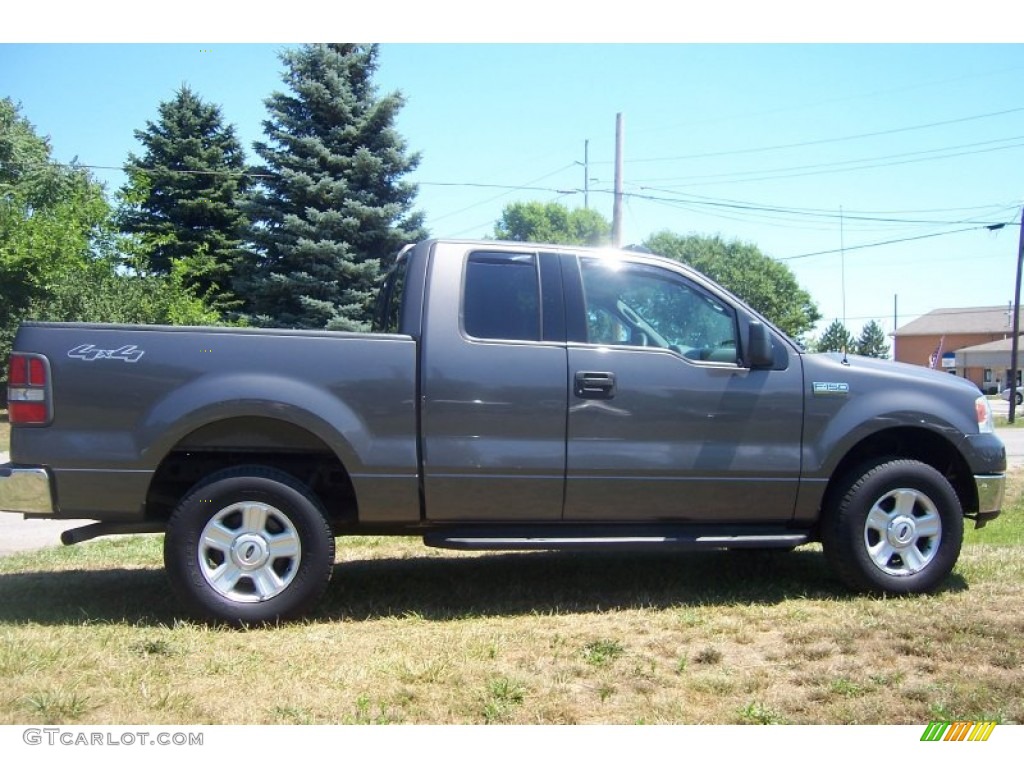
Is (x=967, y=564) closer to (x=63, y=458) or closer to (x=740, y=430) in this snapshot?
(x=740, y=430)

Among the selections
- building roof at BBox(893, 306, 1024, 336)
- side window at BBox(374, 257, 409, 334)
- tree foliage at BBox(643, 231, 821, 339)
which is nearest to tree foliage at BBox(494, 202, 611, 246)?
tree foliage at BBox(643, 231, 821, 339)

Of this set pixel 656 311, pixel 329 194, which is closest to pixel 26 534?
pixel 656 311

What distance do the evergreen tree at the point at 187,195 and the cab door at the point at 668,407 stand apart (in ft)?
83.1

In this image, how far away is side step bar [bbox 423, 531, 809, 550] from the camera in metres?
4.98

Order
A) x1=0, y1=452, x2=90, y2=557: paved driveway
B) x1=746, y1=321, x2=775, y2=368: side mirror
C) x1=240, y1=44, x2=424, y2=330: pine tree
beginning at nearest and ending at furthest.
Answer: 1. x1=746, y1=321, x2=775, y2=368: side mirror
2. x1=0, y1=452, x2=90, y2=557: paved driveway
3. x1=240, y1=44, x2=424, y2=330: pine tree

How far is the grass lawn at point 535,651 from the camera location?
3613 mm

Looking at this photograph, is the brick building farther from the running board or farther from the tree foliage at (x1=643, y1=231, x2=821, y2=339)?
the running board

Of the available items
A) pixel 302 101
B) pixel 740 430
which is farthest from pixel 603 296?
pixel 302 101

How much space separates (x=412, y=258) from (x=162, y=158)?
2760 cm

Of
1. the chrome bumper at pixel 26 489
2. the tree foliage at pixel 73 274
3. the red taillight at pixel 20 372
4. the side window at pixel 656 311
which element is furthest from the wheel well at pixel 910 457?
the tree foliage at pixel 73 274

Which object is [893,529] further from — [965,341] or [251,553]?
[965,341]

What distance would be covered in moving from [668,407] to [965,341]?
9497 centimetres

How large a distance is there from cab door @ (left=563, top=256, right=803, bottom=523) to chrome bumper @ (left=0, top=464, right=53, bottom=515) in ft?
8.75

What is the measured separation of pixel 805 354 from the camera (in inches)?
212
